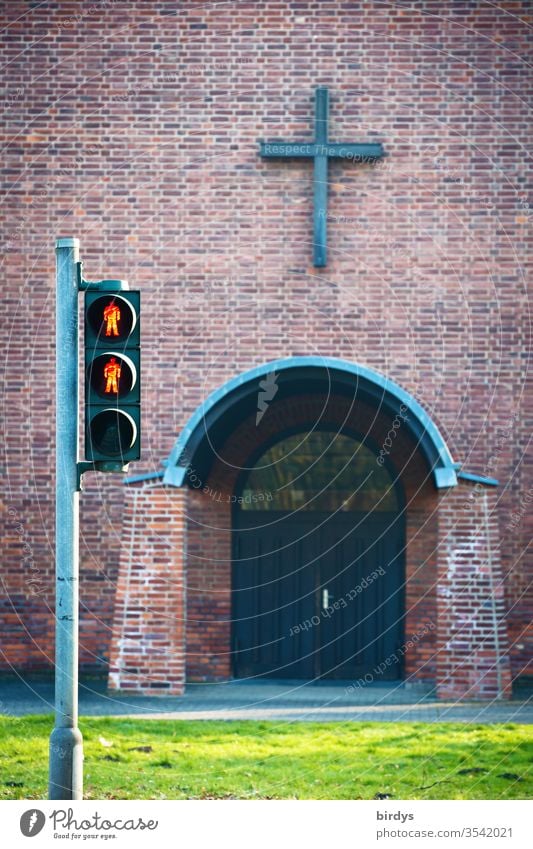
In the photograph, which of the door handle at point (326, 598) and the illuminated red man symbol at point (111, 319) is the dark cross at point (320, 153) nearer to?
the door handle at point (326, 598)

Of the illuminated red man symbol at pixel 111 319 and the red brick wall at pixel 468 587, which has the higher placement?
the illuminated red man symbol at pixel 111 319

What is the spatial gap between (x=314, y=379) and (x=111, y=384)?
6174 millimetres

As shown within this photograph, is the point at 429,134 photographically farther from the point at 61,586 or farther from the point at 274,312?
the point at 61,586

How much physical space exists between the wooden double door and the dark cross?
3.21 meters

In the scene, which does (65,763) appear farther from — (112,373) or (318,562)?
(318,562)

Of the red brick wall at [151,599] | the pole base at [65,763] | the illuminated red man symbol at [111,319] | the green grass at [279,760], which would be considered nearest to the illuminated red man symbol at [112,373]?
the illuminated red man symbol at [111,319]

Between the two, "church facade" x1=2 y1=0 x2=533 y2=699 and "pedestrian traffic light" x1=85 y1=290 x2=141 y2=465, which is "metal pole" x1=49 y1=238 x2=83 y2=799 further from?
"church facade" x1=2 y1=0 x2=533 y2=699

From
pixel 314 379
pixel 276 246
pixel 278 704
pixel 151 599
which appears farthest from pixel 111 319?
pixel 276 246

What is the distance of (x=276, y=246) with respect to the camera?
1366 cm

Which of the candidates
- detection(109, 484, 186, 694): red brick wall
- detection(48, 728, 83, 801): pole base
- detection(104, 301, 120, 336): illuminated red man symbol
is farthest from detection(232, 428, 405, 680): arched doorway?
detection(104, 301, 120, 336): illuminated red man symbol

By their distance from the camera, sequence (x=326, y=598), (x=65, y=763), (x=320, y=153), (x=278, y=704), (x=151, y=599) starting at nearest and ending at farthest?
(x=65, y=763)
(x=278, y=704)
(x=151, y=599)
(x=320, y=153)
(x=326, y=598)

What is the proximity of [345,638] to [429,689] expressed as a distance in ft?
4.09

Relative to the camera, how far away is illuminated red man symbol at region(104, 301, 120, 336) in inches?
274

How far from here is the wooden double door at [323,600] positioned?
45.9 ft
